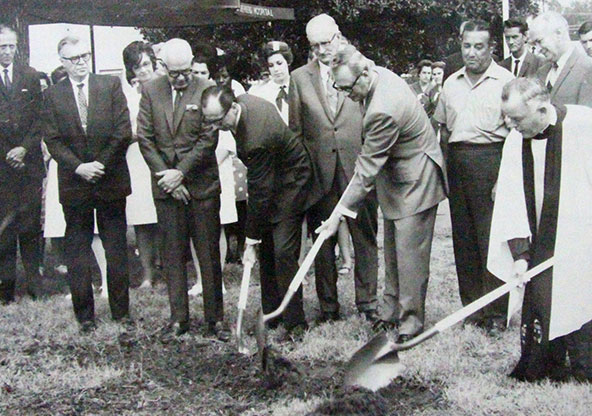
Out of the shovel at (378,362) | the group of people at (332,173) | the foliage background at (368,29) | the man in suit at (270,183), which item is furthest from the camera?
the foliage background at (368,29)

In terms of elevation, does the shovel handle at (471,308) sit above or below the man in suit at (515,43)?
below

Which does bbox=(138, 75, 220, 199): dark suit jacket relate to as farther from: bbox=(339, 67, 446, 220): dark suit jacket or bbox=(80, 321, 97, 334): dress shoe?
bbox=(339, 67, 446, 220): dark suit jacket

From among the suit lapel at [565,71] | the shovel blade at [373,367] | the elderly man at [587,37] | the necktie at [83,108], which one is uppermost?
the elderly man at [587,37]

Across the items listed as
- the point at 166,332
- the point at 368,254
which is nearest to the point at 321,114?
the point at 368,254

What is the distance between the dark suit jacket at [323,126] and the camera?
615 centimetres

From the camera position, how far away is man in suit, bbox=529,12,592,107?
566 cm

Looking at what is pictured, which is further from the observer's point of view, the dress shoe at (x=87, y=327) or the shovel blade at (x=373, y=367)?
the dress shoe at (x=87, y=327)

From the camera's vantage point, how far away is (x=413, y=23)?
1463 cm

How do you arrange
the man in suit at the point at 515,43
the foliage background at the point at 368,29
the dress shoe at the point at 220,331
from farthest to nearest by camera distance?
the foliage background at the point at 368,29
the man in suit at the point at 515,43
the dress shoe at the point at 220,331

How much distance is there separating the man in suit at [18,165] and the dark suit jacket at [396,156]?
3.32 meters

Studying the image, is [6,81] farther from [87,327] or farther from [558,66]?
[558,66]

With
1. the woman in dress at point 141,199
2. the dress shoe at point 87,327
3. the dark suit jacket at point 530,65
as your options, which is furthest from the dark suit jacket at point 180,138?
the dark suit jacket at point 530,65

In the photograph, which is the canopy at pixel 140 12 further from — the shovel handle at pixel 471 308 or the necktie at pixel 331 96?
the shovel handle at pixel 471 308

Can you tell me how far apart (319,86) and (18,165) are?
9.19ft
